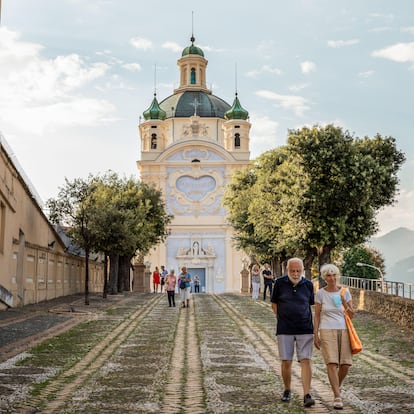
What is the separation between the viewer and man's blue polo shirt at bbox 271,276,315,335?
Answer: 28.4ft

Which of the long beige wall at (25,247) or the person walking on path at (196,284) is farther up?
the long beige wall at (25,247)

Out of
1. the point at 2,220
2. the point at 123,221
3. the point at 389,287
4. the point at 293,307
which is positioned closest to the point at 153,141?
the point at 123,221

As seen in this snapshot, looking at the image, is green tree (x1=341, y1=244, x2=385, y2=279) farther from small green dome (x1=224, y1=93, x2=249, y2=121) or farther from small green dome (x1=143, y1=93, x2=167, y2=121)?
small green dome (x1=143, y1=93, x2=167, y2=121)

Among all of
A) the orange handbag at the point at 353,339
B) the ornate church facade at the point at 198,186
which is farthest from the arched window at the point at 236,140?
the orange handbag at the point at 353,339

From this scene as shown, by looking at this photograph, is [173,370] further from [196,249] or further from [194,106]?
[194,106]

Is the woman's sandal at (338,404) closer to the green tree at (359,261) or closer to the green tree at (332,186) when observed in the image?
the green tree at (332,186)

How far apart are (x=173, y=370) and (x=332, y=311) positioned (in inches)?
137

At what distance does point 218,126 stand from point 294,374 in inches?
3106

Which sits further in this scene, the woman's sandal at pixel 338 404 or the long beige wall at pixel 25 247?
the long beige wall at pixel 25 247

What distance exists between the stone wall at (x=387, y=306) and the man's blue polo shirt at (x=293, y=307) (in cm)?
1013

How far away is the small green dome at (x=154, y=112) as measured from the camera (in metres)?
85.7

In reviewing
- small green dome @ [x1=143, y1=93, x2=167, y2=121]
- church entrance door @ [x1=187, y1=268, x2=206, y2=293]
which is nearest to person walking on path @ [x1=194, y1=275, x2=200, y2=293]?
church entrance door @ [x1=187, y1=268, x2=206, y2=293]

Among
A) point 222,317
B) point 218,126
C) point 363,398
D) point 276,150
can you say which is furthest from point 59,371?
point 218,126

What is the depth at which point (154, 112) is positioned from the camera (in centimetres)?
8581
